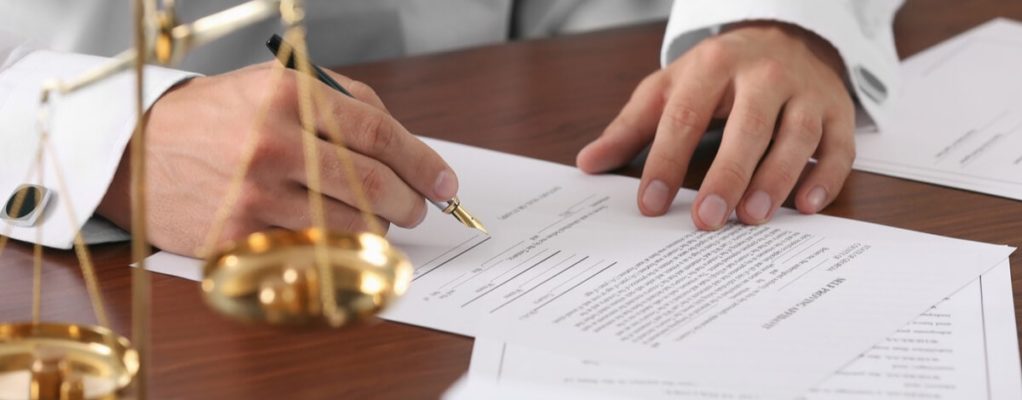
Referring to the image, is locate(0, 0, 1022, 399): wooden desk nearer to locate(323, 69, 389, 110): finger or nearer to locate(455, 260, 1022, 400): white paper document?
locate(455, 260, 1022, 400): white paper document

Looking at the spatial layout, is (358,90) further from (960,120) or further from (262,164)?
(960,120)

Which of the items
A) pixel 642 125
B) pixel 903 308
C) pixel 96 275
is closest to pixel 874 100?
pixel 642 125

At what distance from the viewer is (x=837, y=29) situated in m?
1.10

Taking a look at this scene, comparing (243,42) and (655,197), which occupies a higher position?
(243,42)

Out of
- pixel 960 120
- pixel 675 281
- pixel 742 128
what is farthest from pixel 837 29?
pixel 675 281

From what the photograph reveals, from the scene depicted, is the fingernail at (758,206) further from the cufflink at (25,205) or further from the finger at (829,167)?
the cufflink at (25,205)

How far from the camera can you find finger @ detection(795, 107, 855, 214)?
878mm

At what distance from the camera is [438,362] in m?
0.65

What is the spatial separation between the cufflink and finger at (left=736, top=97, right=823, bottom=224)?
46 cm

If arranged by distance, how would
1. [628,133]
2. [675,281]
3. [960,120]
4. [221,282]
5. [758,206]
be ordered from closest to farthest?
[221,282] < [675,281] < [758,206] < [628,133] < [960,120]

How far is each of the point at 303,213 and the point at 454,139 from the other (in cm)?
27

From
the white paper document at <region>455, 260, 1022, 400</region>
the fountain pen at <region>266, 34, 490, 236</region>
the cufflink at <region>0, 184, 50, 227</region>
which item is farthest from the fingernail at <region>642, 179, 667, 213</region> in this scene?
the cufflink at <region>0, 184, 50, 227</region>

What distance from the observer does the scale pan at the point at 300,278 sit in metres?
0.43

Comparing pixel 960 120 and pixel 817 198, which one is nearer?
pixel 817 198
